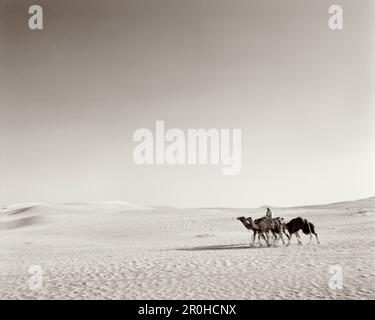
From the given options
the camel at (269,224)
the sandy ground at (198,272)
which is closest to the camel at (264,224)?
the camel at (269,224)

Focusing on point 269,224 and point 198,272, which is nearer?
point 198,272

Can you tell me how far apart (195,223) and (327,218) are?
929 cm

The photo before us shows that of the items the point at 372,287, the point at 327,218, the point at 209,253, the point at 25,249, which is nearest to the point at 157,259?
the point at 209,253

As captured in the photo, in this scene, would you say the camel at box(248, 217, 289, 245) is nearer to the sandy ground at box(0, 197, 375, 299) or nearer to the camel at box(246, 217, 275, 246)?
the camel at box(246, 217, 275, 246)

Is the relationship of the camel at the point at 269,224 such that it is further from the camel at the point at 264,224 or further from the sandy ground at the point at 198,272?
the sandy ground at the point at 198,272

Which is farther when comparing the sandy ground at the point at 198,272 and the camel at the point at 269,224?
the camel at the point at 269,224

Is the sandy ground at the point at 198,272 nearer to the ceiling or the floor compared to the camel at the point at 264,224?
nearer to the floor

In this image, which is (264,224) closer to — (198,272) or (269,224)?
(269,224)

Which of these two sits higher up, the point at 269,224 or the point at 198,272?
the point at 269,224

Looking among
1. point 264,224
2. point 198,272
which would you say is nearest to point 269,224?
point 264,224

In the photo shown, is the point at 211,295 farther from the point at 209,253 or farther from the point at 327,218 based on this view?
the point at 327,218
